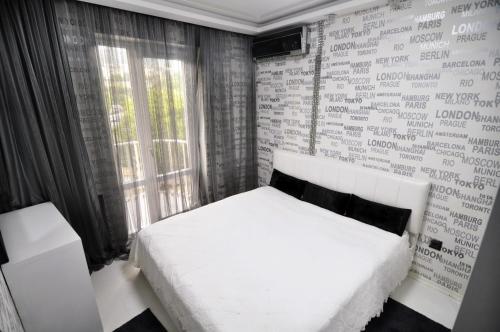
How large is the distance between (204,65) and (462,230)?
10.9 ft

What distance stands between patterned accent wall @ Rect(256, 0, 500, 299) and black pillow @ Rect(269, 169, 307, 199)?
0.58m

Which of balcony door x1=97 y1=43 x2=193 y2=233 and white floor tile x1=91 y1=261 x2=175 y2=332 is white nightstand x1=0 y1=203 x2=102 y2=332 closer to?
white floor tile x1=91 y1=261 x2=175 y2=332

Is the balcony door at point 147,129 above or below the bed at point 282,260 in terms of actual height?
above

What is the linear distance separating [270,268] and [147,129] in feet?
6.99

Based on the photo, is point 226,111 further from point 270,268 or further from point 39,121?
point 270,268

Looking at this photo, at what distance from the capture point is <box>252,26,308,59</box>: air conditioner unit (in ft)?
9.62

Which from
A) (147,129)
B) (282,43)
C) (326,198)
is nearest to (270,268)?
(326,198)

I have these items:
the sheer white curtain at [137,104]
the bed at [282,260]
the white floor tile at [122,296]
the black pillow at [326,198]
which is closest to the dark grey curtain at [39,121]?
the sheer white curtain at [137,104]

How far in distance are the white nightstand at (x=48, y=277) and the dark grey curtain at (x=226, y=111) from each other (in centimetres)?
196

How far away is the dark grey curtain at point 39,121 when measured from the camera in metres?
1.95

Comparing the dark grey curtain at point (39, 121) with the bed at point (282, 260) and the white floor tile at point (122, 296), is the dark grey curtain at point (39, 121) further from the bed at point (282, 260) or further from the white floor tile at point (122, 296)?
the bed at point (282, 260)

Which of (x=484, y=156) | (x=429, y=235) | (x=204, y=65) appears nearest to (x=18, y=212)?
(x=204, y=65)

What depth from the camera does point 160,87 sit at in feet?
A: 9.37

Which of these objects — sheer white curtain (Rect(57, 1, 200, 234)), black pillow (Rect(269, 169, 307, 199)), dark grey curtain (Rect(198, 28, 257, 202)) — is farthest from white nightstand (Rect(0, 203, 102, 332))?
black pillow (Rect(269, 169, 307, 199))
